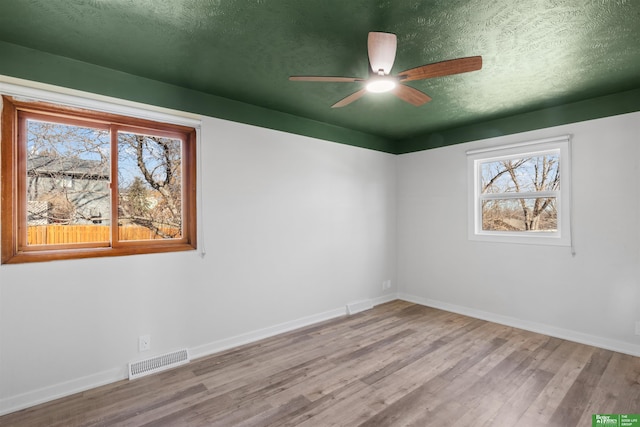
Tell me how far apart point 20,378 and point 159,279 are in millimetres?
1051

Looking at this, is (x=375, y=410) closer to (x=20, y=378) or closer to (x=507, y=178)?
(x=20, y=378)

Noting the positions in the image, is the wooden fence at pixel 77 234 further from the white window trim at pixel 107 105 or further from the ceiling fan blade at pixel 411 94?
the ceiling fan blade at pixel 411 94

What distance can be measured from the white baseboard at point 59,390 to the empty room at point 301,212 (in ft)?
0.06

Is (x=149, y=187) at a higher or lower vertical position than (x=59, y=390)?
higher

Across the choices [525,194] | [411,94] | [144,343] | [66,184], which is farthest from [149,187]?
[525,194]

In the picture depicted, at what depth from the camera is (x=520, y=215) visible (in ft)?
12.2

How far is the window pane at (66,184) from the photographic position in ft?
7.49

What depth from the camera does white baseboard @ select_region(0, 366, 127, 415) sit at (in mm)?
2092

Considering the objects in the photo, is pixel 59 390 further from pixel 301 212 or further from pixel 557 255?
pixel 557 255

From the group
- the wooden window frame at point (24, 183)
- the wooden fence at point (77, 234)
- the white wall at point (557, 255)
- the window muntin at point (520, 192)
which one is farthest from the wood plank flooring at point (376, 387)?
the window muntin at point (520, 192)

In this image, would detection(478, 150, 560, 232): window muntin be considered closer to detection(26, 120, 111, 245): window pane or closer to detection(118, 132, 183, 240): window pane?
detection(118, 132, 183, 240): window pane

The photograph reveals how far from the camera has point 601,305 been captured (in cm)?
308

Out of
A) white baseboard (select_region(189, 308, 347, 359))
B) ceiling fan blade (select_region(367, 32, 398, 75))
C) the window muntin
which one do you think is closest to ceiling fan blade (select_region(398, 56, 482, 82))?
ceiling fan blade (select_region(367, 32, 398, 75))

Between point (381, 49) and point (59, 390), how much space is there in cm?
327
